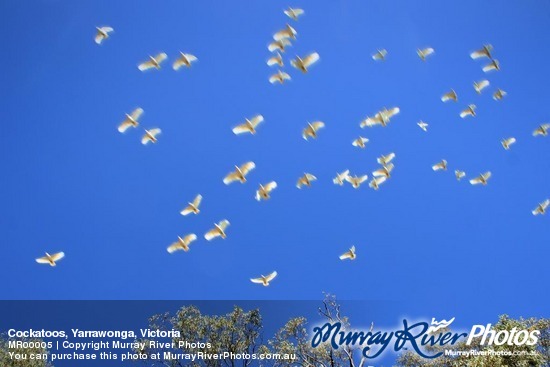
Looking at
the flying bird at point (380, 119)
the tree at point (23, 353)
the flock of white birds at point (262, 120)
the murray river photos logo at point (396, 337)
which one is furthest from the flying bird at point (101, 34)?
the tree at point (23, 353)

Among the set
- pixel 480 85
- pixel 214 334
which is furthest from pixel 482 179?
pixel 214 334

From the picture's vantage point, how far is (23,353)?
28.1 m

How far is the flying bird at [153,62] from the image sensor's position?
45.3ft

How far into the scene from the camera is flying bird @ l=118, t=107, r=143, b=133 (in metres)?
13.8

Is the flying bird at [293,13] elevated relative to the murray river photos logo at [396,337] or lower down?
elevated

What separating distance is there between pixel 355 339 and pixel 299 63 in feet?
52.0

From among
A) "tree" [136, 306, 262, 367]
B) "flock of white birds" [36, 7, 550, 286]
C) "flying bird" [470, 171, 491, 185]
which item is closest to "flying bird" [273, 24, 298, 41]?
"flock of white birds" [36, 7, 550, 286]

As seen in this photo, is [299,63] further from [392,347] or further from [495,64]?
[392,347]

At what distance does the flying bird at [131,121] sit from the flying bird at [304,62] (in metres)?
5.01

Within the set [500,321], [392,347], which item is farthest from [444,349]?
[392,347]

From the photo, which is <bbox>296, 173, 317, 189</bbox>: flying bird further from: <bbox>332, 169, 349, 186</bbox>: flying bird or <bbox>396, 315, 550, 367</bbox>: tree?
<bbox>396, 315, 550, 367</bbox>: tree

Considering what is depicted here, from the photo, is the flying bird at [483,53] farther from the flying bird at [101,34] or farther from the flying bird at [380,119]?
the flying bird at [101,34]

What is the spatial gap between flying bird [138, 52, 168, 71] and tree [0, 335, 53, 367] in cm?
2239

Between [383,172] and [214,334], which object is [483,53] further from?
[214,334]
